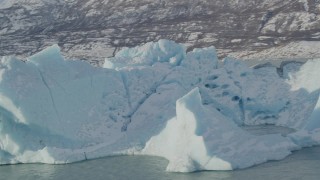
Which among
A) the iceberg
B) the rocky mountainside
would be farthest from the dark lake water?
the rocky mountainside

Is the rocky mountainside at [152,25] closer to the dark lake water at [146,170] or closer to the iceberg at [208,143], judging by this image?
the dark lake water at [146,170]

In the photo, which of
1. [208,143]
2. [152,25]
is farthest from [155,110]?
[152,25]

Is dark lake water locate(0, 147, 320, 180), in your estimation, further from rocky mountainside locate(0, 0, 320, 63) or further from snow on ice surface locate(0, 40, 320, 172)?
rocky mountainside locate(0, 0, 320, 63)

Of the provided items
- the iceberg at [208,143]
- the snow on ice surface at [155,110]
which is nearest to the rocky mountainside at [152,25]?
the snow on ice surface at [155,110]

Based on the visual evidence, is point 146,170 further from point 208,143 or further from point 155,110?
point 155,110

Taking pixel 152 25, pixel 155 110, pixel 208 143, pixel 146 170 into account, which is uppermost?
pixel 208 143

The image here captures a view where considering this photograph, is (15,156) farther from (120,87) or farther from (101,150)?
(120,87)
